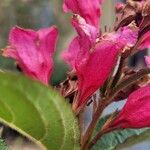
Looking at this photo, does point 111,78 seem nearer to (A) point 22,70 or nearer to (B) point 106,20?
(A) point 22,70

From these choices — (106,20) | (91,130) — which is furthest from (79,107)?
(106,20)

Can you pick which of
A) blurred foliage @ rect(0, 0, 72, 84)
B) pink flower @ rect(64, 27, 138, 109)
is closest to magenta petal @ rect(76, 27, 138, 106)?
pink flower @ rect(64, 27, 138, 109)

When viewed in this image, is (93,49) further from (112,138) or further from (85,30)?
(112,138)

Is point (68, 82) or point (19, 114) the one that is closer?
point (19, 114)

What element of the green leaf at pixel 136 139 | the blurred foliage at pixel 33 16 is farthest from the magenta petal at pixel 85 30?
the blurred foliage at pixel 33 16

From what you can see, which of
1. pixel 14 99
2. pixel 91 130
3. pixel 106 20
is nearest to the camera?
pixel 14 99

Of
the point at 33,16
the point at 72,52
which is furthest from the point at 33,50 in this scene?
the point at 33,16
